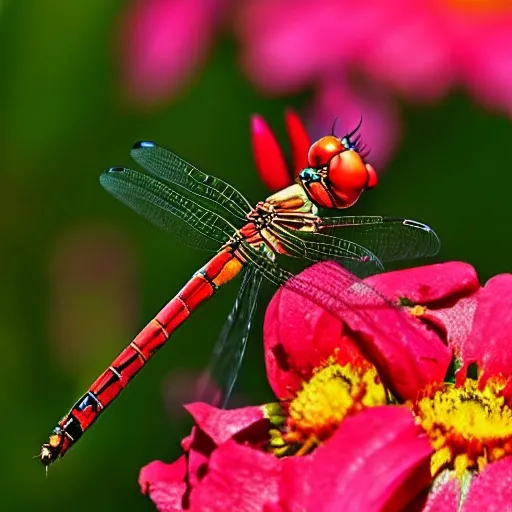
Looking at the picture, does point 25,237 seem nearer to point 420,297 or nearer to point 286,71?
point 286,71

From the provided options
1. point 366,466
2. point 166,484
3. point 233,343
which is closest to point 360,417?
point 366,466

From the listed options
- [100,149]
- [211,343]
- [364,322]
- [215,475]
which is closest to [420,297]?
[364,322]

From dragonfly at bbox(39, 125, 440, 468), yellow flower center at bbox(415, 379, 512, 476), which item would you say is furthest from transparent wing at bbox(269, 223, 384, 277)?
yellow flower center at bbox(415, 379, 512, 476)

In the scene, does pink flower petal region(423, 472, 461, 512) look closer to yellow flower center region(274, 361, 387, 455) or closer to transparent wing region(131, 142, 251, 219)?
Answer: yellow flower center region(274, 361, 387, 455)

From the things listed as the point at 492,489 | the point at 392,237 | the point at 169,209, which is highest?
the point at 169,209

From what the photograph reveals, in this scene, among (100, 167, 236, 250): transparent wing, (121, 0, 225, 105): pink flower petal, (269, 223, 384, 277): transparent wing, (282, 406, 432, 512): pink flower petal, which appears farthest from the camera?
(121, 0, 225, 105): pink flower petal

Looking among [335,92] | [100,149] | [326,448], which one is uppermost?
[100,149]

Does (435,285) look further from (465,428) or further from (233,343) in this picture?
(233,343)
